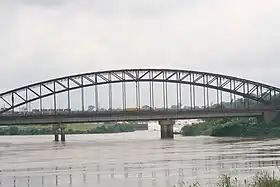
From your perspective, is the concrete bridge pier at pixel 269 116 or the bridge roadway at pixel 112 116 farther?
the concrete bridge pier at pixel 269 116

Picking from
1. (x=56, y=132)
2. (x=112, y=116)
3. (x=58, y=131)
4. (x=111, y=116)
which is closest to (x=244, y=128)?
(x=112, y=116)

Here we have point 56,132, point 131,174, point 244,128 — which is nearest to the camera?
point 131,174

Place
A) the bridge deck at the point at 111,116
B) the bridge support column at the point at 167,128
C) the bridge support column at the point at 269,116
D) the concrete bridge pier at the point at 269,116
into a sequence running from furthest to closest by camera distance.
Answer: the concrete bridge pier at the point at 269,116
the bridge support column at the point at 269,116
the bridge support column at the point at 167,128
the bridge deck at the point at 111,116

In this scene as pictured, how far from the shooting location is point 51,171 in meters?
46.9

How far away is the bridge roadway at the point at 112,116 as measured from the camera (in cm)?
13150

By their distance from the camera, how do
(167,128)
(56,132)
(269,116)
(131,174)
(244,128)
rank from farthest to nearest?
1. (269,116)
2. (167,128)
3. (244,128)
4. (56,132)
5. (131,174)

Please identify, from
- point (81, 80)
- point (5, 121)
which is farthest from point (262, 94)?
point (5, 121)

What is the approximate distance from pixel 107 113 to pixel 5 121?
21633 millimetres

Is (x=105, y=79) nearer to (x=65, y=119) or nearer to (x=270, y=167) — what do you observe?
(x=65, y=119)

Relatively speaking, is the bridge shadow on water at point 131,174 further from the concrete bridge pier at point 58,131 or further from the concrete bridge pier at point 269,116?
the concrete bridge pier at point 269,116

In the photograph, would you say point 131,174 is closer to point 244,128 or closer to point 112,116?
point 112,116

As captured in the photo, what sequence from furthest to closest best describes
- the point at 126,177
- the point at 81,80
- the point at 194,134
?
the point at 194,134 < the point at 81,80 < the point at 126,177

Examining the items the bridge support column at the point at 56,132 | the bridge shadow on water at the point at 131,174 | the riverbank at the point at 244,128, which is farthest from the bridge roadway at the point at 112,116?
the bridge shadow on water at the point at 131,174

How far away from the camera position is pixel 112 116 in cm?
13250
